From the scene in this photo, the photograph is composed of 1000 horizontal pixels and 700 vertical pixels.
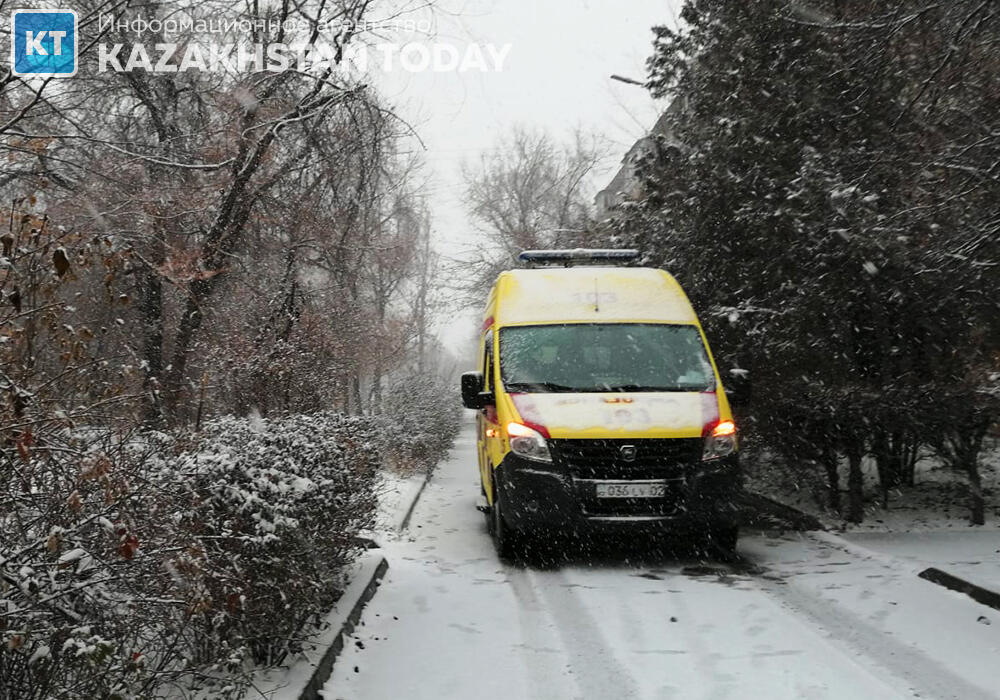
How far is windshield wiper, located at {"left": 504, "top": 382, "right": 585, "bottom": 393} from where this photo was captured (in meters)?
8.56

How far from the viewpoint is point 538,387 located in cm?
860

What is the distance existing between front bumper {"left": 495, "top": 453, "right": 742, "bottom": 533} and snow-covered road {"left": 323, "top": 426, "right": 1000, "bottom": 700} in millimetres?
433

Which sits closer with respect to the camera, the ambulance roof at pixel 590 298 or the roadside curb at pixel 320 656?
the roadside curb at pixel 320 656

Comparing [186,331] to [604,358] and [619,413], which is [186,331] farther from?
[619,413]

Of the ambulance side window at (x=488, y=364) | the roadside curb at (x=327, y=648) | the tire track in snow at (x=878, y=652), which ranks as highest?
the ambulance side window at (x=488, y=364)

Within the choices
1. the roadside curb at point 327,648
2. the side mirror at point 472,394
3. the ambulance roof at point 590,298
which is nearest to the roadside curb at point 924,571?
the ambulance roof at point 590,298

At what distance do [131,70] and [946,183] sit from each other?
10670mm

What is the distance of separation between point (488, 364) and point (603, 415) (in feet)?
6.93

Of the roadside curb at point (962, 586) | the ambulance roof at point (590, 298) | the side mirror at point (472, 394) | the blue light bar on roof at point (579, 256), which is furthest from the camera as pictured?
the blue light bar on roof at point (579, 256)

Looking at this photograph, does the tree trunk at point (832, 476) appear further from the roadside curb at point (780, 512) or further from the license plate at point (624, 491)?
the license plate at point (624, 491)

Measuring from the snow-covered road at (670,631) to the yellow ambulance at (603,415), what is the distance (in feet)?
1.67

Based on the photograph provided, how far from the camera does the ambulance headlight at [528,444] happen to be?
793 centimetres

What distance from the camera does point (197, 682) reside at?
4215 mm

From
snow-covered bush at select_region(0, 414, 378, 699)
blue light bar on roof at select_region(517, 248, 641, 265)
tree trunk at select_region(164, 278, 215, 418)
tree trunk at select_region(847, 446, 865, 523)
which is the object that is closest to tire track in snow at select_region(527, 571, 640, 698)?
snow-covered bush at select_region(0, 414, 378, 699)
